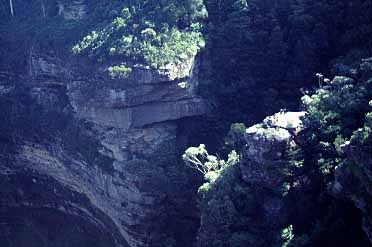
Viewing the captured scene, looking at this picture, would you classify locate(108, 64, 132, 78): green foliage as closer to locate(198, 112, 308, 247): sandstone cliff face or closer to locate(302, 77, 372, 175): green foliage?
locate(198, 112, 308, 247): sandstone cliff face

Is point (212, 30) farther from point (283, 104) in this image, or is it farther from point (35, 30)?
point (35, 30)

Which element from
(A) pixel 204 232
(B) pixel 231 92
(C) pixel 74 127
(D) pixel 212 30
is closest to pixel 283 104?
(B) pixel 231 92

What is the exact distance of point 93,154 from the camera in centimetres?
3238

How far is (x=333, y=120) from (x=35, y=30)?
72.4 feet

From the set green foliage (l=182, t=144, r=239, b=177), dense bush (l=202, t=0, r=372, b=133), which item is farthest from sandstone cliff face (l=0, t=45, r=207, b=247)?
dense bush (l=202, t=0, r=372, b=133)

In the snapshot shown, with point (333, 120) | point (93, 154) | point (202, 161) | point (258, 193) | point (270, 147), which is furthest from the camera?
point (93, 154)

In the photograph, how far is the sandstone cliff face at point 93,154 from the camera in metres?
30.0

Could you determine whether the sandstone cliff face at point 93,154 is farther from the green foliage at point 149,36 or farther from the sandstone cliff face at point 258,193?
the sandstone cliff face at point 258,193

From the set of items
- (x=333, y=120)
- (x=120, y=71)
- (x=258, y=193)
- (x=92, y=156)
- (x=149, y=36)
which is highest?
(x=149, y=36)

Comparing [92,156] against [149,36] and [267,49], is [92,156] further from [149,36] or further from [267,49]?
[267,49]

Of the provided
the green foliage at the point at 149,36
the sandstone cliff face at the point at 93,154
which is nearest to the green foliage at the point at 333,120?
the sandstone cliff face at the point at 93,154

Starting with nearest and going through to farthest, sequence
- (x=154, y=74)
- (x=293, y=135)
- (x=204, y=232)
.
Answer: (x=293, y=135), (x=204, y=232), (x=154, y=74)

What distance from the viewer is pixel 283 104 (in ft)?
99.5

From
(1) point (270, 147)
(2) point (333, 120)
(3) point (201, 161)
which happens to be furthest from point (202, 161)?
(2) point (333, 120)
